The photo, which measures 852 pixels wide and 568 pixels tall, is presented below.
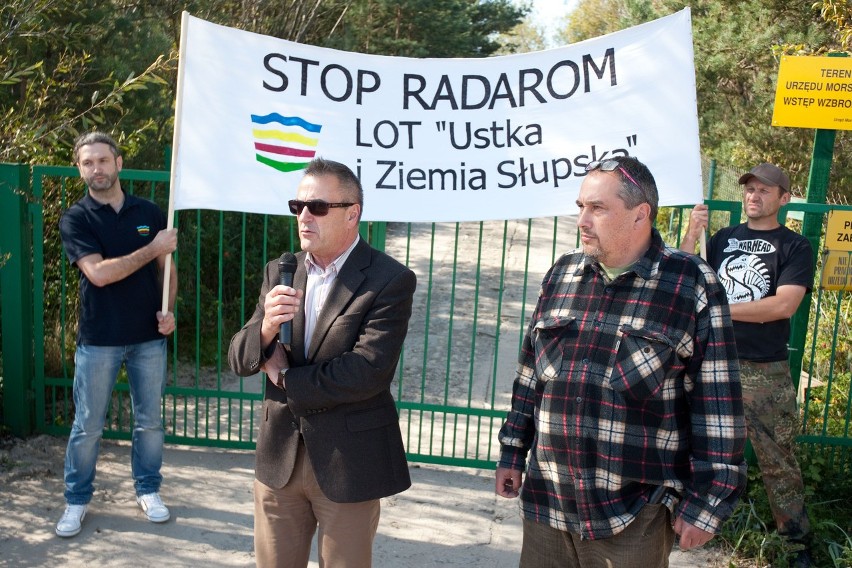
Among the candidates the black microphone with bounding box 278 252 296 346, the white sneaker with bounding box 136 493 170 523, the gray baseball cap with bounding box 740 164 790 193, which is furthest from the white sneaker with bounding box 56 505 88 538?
the gray baseball cap with bounding box 740 164 790 193

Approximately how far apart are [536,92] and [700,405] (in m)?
2.21

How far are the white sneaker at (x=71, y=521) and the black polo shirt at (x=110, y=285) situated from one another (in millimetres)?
908

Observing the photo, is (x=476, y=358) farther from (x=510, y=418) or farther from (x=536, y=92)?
(x=510, y=418)

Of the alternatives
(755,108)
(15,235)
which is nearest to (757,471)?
(15,235)

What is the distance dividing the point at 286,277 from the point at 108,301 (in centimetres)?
195

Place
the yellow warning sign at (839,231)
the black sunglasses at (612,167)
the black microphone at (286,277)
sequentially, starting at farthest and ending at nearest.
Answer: the yellow warning sign at (839,231) → the black microphone at (286,277) → the black sunglasses at (612,167)

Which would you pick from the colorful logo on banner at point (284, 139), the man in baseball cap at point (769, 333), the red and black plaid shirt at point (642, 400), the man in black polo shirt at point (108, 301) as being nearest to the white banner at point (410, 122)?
the colorful logo on banner at point (284, 139)

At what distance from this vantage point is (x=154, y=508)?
4922 millimetres

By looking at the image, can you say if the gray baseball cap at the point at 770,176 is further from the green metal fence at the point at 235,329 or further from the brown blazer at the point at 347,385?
the brown blazer at the point at 347,385

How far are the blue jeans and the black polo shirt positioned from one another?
88mm

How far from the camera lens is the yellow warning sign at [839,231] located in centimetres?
495

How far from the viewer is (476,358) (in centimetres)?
874

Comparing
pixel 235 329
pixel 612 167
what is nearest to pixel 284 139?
pixel 612 167

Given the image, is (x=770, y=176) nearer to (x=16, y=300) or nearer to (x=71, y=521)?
(x=71, y=521)
